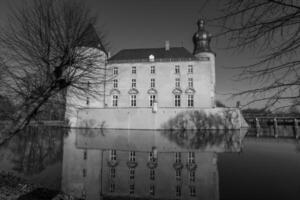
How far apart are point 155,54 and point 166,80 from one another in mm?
4702

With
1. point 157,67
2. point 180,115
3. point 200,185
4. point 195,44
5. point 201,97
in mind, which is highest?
point 195,44

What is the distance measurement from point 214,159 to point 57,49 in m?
7.72

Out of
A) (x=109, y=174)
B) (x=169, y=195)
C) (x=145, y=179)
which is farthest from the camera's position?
(x=109, y=174)

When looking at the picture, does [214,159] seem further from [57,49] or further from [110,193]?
[57,49]

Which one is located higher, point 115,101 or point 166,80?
point 166,80

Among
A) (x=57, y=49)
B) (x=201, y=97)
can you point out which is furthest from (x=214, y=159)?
(x=201, y=97)

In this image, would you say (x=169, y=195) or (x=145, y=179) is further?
(x=145, y=179)

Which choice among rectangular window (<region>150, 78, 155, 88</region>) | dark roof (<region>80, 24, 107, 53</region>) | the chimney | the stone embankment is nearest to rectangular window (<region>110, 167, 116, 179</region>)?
the stone embankment

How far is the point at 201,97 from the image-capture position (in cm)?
2164

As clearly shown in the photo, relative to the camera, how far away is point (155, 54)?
24766mm

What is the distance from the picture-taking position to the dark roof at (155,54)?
23.3 meters

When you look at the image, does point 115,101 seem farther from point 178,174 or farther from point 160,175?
point 178,174

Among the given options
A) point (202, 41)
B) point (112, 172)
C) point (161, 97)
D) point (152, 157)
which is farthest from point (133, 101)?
point (112, 172)

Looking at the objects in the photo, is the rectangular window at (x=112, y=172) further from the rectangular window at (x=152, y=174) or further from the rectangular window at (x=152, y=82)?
the rectangular window at (x=152, y=82)
